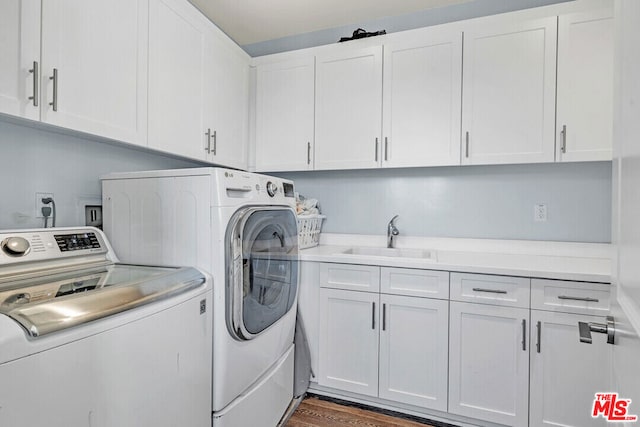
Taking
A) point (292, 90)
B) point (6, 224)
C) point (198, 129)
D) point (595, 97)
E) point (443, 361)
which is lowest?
point (443, 361)

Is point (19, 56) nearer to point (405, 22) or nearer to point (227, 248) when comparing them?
point (227, 248)

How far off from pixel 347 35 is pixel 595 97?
1.72 m

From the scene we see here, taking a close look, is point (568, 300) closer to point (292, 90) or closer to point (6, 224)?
point (292, 90)

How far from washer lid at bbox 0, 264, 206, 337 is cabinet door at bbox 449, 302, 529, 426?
136 cm

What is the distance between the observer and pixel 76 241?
139 cm

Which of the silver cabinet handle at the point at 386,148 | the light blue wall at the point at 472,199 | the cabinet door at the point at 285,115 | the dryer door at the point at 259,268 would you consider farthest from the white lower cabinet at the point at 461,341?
the cabinet door at the point at 285,115

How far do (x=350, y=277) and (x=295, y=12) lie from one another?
197cm

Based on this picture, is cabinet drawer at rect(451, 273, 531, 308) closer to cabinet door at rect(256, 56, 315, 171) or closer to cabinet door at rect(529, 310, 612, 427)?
cabinet door at rect(529, 310, 612, 427)

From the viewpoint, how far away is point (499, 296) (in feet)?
5.32

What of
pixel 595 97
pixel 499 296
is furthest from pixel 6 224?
pixel 595 97

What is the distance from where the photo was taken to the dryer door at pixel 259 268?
4.33 ft

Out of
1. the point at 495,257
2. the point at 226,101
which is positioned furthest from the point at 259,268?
the point at 495,257

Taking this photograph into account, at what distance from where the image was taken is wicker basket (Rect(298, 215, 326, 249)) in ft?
7.29

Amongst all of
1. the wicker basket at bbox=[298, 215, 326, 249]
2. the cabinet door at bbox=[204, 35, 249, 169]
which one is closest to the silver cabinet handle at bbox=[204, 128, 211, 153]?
the cabinet door at bbox=[204, 35, 249, 169]
